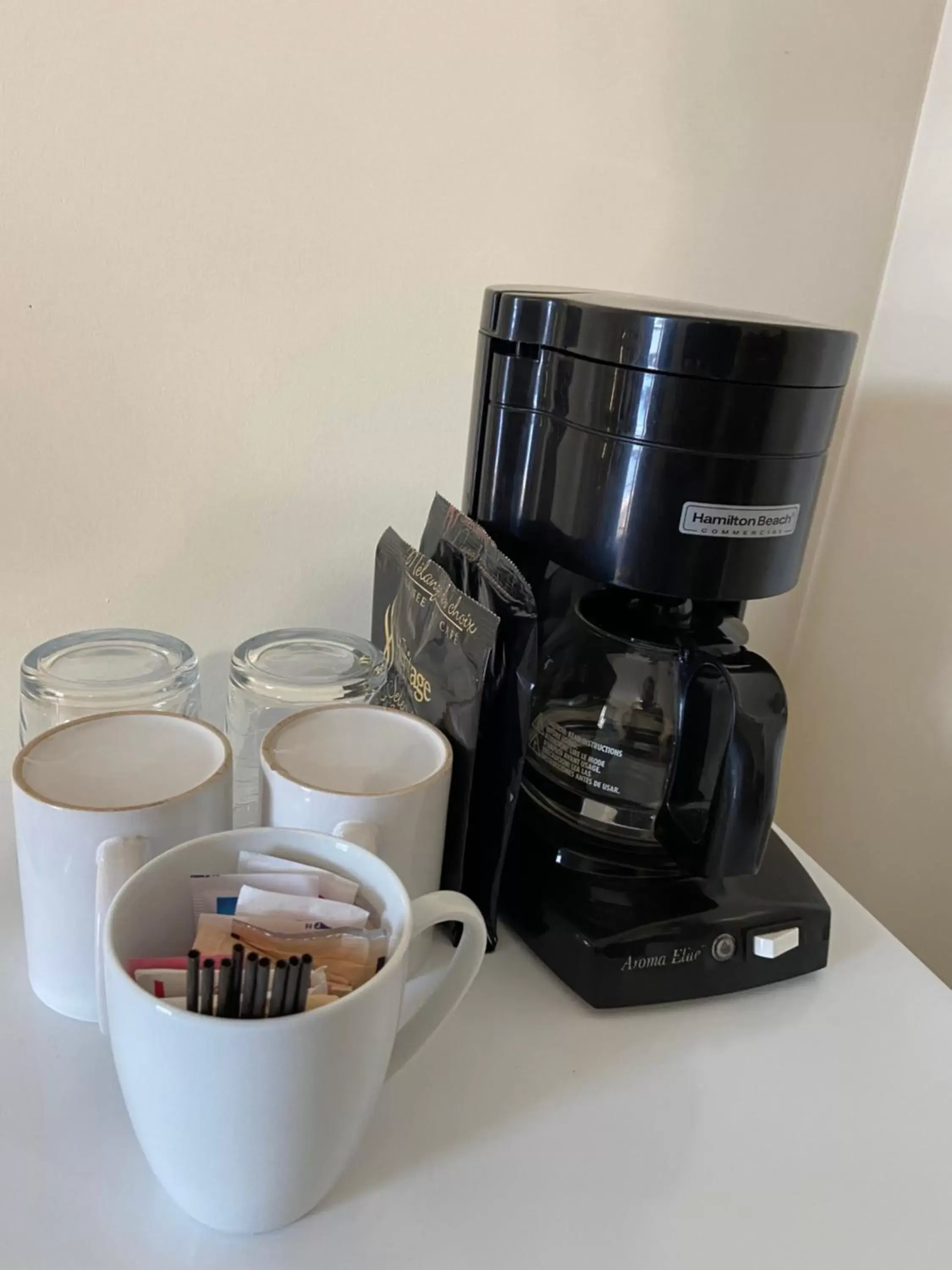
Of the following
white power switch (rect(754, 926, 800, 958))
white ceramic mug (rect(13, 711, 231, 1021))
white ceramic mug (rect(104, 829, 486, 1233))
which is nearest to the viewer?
white ceramic mug (rect(104, 829, 486, 1233))

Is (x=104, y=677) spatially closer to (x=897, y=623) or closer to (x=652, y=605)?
(x=652, y=605)

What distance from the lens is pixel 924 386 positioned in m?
0.85

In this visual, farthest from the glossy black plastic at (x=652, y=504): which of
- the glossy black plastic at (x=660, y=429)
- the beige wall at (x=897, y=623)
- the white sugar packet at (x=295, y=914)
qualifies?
the beige wall at (x=897, y=623)

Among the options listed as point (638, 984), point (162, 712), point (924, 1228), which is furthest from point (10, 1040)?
point (924, 1228)

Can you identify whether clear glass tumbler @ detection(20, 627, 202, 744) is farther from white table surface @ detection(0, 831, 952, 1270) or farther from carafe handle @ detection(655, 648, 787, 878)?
carafe handle @ detection(655, 648, 787, 878)

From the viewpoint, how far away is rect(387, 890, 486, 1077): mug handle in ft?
1.53

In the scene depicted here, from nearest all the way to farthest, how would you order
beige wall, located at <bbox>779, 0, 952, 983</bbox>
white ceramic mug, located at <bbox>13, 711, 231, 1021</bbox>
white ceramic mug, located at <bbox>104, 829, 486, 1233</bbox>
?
1. white ceramic mug, located at <bbox>104, 829, 486, 1233</bbox>
2. white ceramic mug, located at <bbox>13, 711, 231, 1021</bbox>
3. beige wall, located at <bbox>779, 0, 952, 983</bbox>

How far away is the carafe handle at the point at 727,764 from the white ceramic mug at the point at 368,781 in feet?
0.47

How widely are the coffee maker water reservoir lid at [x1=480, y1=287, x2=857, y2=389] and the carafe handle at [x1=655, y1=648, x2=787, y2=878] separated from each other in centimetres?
15

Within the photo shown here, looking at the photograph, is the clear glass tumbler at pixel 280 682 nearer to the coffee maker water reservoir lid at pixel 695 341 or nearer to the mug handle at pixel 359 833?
the mug handle at pixel 359 833

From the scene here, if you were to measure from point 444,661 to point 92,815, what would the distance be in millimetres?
211

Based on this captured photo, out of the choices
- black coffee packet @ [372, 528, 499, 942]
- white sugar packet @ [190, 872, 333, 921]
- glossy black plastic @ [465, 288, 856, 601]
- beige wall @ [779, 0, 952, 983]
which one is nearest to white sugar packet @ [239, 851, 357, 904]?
white sugar packet @ [190, 872, 333, 921]

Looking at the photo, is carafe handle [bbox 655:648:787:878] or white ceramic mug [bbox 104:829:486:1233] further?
carafe handle [bbox 655:648:787:878]

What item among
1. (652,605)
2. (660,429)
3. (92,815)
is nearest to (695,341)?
(660,429)
